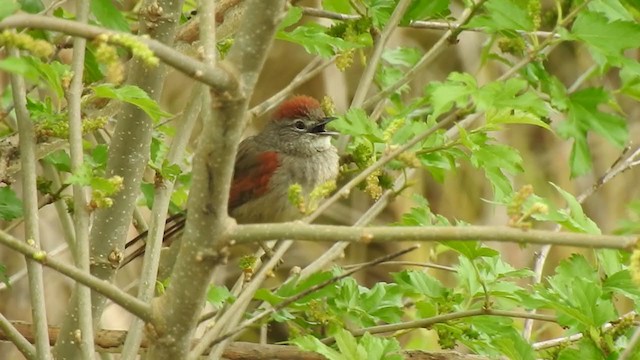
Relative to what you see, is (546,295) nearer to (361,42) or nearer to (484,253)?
(484,253)

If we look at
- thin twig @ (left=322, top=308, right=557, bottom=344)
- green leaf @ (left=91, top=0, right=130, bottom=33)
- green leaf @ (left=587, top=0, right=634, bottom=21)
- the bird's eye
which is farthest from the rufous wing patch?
Answer: green leaf @ (left=587, top=0, right=634, bottom=21)

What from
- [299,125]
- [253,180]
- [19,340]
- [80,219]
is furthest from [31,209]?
[299,125]

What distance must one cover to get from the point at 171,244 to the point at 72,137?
1.37m

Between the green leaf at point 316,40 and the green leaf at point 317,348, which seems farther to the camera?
the green leaf at point 316,40

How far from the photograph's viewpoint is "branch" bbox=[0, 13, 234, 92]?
4.79 feet

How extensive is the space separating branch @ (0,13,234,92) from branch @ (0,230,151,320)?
400 millimetres

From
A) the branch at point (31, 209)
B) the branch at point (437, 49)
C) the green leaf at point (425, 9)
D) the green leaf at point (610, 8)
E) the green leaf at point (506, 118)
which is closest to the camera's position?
the branch at point (31, 209)

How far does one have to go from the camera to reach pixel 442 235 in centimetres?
157

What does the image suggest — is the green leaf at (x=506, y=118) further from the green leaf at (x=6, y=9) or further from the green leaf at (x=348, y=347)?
the green leaf at (x=6, y=9)

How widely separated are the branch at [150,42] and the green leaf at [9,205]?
3.84 ft

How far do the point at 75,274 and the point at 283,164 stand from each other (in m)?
2.31

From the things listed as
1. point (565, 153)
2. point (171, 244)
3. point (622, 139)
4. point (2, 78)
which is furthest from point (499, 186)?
point (565, 153)

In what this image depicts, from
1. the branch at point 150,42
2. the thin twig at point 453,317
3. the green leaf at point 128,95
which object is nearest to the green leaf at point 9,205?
the green leaf at point 128,95

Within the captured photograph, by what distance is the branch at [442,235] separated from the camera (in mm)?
1501
